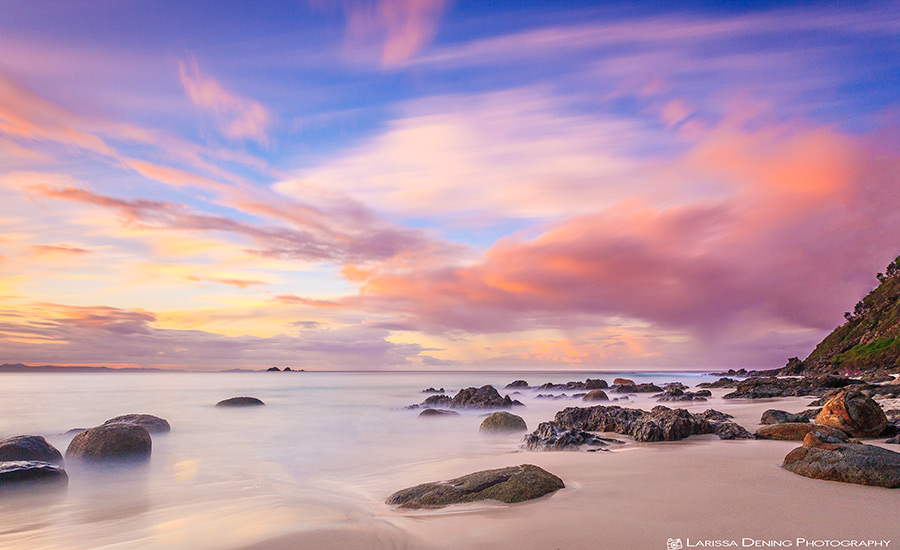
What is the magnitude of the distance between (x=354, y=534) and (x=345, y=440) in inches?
403

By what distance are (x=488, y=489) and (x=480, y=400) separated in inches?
774

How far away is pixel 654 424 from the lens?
34.0 ft

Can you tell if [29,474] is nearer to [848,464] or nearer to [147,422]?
[147,422]

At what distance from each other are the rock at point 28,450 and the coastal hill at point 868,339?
4187 cm

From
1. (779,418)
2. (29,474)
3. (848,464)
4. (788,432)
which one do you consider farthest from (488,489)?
(779,418)

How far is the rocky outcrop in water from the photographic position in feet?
33.0

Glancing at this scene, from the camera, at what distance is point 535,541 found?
4.04 meters

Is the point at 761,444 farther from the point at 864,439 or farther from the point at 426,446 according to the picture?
the point at 426,446

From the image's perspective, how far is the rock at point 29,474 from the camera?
311 inches

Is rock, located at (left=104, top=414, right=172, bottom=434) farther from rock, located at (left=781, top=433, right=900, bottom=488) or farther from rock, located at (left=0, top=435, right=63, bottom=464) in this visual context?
rock, located at (left=781, top=433, right=900, bottom=488)

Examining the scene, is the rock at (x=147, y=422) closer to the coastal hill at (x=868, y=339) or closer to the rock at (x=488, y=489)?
the rock at (x=488, y=489)

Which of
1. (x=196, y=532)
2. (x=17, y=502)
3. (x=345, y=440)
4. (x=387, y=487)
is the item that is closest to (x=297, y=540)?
(x=196, y=532)

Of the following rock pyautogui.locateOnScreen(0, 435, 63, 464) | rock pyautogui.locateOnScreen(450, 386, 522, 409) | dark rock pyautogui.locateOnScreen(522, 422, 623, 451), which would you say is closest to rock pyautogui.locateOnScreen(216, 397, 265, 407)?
rock pyautogui.locateOnScreen(450, 386, 522, 409)

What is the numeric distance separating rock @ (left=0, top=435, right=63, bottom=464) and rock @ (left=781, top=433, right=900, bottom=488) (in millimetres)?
13119
